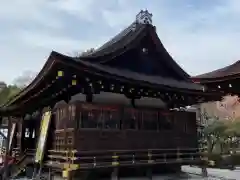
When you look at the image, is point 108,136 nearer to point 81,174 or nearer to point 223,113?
point 81,174

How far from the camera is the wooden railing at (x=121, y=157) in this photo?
36.7ft

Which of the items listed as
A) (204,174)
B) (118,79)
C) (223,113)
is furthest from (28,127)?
(223,113)

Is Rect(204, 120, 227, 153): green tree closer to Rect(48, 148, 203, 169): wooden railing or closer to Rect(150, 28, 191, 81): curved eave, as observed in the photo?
Rect(150, 28, 191, 81): curved eave

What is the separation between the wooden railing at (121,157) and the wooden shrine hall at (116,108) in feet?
0.12

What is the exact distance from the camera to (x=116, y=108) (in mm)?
12500

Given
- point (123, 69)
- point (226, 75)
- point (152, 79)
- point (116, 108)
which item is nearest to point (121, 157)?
point (116, 108)

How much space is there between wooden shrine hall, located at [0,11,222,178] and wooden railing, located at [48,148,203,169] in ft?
0.12

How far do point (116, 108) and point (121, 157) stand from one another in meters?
1.97

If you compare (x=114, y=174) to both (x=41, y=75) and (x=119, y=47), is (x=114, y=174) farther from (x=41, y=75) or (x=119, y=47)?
(x=119, y=47)

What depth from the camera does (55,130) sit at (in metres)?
13.1

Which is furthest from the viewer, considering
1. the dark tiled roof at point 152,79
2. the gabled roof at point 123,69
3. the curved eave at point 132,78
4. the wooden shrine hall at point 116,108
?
the dark tiled roof at point 152,79

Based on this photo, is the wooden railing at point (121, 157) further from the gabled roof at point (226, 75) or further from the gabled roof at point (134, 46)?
the gabled roof at point (226, 75)

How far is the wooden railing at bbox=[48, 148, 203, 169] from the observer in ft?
36.7

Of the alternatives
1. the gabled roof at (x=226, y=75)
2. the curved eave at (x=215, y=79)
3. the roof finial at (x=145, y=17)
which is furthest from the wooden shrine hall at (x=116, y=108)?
the gabled roof at (x=226, y=75)
